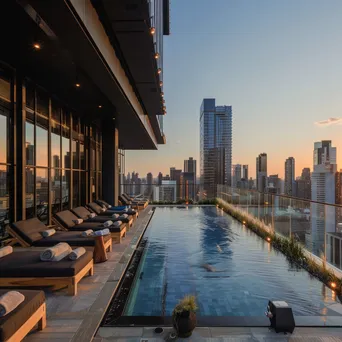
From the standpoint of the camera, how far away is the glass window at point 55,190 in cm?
754

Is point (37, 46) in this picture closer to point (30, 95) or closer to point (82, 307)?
point (30, 95)

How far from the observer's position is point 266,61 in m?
13.3

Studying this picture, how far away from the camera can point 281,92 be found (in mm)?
16672

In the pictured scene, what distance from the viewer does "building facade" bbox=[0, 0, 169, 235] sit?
3.81 metres

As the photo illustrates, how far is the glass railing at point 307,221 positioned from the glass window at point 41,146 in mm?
5891

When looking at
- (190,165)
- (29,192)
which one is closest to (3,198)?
(29,192)

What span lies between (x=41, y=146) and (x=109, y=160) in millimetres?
3393

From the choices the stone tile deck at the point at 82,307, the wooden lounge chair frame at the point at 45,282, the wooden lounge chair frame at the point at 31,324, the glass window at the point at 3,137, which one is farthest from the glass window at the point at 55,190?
the wooden lounge chair frame at the point at 31,324

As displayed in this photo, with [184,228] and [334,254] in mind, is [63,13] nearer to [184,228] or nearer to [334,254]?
[334,254]

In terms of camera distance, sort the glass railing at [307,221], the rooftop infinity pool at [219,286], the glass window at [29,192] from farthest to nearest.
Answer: the glass window at [29,192]
the glass railing at [307,221]
the rooftop infinity pool at [219,286]

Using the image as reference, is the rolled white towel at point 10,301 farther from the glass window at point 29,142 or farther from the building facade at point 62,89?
the glass window at point 29,142

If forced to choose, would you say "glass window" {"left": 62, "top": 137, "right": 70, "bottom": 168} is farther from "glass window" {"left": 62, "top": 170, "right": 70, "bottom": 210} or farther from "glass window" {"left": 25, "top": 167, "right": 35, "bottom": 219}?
"glass window" {"left": 25, "top": 167, "right": 35, "bottom": 219}

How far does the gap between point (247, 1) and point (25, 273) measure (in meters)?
11.4

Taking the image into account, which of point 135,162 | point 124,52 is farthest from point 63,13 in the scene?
point 135,162
